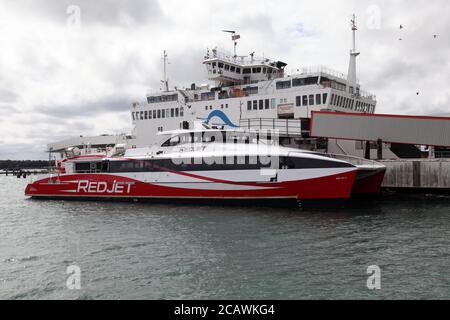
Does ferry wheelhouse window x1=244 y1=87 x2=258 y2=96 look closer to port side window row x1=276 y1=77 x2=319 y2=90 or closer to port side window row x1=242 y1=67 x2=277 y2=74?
port side window row x1=276 y1=77 x2=319 y2=90

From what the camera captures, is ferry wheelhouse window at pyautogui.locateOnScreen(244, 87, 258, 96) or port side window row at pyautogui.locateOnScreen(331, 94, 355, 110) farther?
ferry wheelhouse window at pyautogui.locateOnScreen(244, 87, 258, 96)

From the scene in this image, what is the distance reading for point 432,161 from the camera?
80.9 ft

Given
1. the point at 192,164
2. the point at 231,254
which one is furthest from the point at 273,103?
the point at 231,254

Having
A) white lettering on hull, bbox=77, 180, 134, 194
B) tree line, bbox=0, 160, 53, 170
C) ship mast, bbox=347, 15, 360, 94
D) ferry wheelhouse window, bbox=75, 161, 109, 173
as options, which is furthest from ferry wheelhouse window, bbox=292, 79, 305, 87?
tree line, bbox=0, 160, 53, 170

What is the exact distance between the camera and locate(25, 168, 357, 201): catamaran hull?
18.9 metres

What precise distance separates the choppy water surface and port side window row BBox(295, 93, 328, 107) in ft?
42.1

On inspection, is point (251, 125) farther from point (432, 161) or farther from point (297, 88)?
point (432, 161)

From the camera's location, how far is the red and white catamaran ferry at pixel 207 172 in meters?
19.0

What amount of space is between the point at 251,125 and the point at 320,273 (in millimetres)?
21844

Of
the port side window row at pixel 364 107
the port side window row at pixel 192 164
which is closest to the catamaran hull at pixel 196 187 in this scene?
the port side window row at pixel 192 164

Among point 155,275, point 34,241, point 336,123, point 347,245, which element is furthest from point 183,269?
point 336,123
